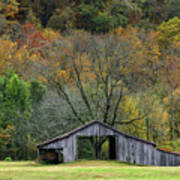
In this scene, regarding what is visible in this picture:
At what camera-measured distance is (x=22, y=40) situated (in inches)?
2869

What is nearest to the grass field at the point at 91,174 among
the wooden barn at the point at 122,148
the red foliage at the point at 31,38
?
the wooden barn at the point at 122,148

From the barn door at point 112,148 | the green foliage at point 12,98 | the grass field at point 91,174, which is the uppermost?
the green foliage at point 12,98

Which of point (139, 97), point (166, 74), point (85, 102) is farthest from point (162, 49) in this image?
point (85, 102)

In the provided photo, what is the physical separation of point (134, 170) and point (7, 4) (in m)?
56.0

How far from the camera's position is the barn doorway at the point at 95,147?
164 ft

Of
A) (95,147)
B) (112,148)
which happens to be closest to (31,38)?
(95,147)

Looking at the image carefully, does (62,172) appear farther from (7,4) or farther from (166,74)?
(7,4)

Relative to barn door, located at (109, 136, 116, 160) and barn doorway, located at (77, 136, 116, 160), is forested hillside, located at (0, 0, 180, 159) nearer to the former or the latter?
barn doorway, located at (77, 136, 116, 160)

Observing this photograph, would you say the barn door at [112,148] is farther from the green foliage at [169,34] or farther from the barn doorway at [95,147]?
the green foliage at [169,34]

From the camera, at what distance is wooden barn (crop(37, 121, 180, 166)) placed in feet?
141

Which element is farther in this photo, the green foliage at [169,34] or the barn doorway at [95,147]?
the green foliage at [169,34]

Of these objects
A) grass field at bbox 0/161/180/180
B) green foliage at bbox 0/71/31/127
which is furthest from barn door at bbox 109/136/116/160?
grass field at bbox 0/161/180/180

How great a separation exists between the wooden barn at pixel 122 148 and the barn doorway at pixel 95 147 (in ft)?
16.1

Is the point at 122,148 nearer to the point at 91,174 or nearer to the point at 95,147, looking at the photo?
the point at 95,147
